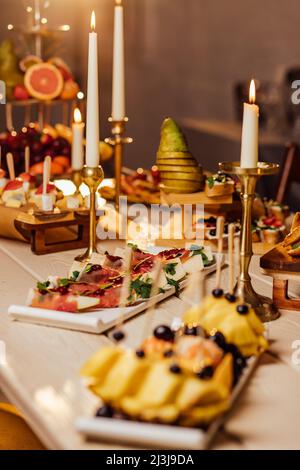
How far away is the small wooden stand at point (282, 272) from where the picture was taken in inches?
60.4

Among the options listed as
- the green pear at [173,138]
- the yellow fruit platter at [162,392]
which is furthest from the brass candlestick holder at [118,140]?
the yellow fruit platter at [162,392]

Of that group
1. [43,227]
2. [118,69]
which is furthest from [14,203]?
[118,69]

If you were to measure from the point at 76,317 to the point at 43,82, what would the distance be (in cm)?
189

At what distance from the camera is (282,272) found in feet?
5.04

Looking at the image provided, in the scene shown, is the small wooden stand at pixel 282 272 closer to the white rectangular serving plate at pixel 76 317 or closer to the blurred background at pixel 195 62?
the white rectangular serving plate at pixel 76 317

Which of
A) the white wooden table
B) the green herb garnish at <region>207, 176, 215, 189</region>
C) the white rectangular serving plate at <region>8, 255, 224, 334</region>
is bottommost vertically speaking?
the white wooden table

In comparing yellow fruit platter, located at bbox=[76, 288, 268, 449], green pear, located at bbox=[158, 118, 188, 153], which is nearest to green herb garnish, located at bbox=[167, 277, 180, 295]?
yellow fruit platter, located at bbox=[76, 288, 268, 449]

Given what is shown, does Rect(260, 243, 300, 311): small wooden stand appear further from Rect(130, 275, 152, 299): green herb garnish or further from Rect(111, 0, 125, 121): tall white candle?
Rect(111, 0, 125, 121): tall white candle

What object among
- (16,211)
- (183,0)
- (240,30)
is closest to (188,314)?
(16,211)

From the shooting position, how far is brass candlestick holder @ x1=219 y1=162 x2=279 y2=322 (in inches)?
56.3

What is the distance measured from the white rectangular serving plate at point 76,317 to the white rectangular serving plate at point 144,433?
1.23 ft

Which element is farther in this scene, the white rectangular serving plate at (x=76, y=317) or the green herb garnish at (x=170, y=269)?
A: the green herb garnish at (x=170, y=269)

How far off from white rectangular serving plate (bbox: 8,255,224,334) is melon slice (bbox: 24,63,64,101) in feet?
5.83
